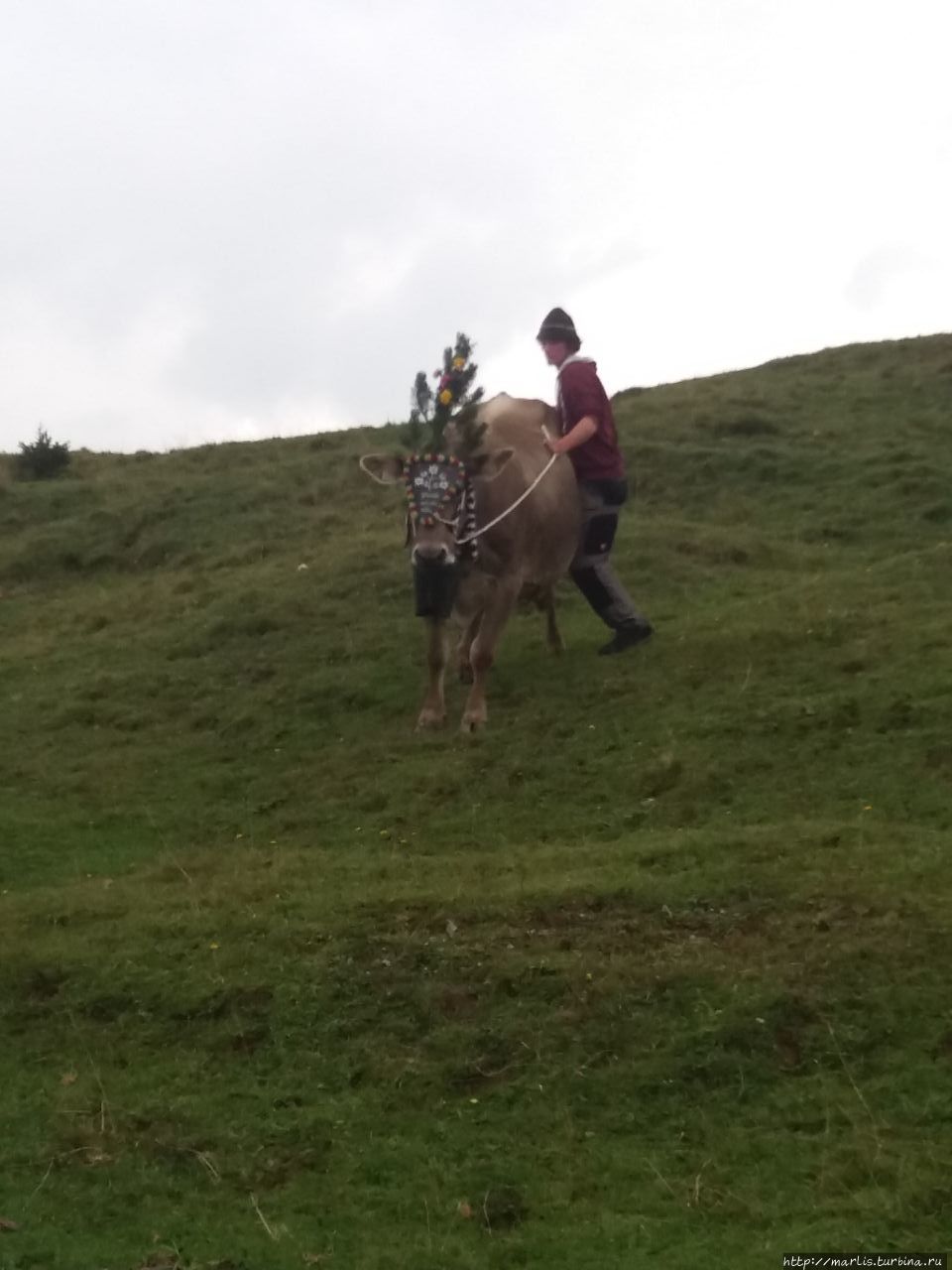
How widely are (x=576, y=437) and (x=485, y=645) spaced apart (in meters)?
1.76

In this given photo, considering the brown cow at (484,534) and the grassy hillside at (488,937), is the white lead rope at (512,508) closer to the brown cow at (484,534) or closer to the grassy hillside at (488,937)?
the brown cow at (484,534)

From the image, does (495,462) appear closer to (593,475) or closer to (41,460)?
(593,475)

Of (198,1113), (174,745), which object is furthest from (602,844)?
(174,745)

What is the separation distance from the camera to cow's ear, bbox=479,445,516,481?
10.1 m

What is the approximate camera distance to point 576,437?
35.4 ft

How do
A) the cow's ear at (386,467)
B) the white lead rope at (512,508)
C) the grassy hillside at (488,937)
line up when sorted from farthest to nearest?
the cow's ear at (386,467), the white lead rope at (512,508), the grassy hillside at (488,937)

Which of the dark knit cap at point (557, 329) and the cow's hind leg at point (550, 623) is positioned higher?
the dark knit cap at point (557, 329)

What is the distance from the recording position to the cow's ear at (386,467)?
999 cm

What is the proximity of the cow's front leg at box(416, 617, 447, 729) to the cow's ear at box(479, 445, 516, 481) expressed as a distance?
1065 mm

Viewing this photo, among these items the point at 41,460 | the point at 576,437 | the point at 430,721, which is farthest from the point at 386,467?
the point at 41,460

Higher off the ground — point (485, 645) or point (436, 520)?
point (436, 520)

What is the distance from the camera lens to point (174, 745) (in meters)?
10.6

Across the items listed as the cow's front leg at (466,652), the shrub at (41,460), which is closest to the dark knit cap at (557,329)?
the cow's front leg at (466,652)

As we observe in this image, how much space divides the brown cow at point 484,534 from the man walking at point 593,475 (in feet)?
0.42
